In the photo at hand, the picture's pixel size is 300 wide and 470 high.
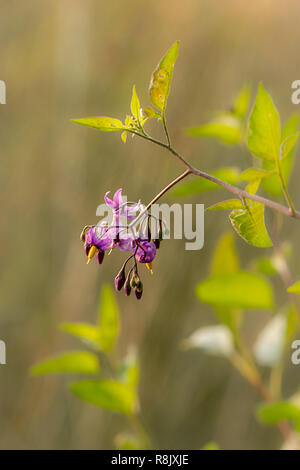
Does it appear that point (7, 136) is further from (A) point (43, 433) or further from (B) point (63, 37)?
(A) point (43, 433)

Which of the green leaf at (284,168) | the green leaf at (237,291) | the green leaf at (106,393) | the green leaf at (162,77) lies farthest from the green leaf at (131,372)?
the green leaf at (162,77)

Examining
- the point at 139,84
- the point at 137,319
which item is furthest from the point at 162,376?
the point at 139,84

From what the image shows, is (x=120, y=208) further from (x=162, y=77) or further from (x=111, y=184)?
(x=111, y=184)

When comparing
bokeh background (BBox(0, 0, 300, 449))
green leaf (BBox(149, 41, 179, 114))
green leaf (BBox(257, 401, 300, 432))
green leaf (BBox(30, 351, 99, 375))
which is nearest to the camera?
green leaf (BBox(149, 41, 179, 114))

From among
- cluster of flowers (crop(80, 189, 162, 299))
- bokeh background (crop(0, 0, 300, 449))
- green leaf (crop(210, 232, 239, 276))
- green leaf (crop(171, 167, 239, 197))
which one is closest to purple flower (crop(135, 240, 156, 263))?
cluster of flowers (crop(80, 189, 162, 299))

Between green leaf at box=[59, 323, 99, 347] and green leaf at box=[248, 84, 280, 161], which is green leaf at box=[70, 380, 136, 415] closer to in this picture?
green leaf at box=[59, 323, 99, 347]

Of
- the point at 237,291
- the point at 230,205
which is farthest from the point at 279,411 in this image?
the point at 230,205
